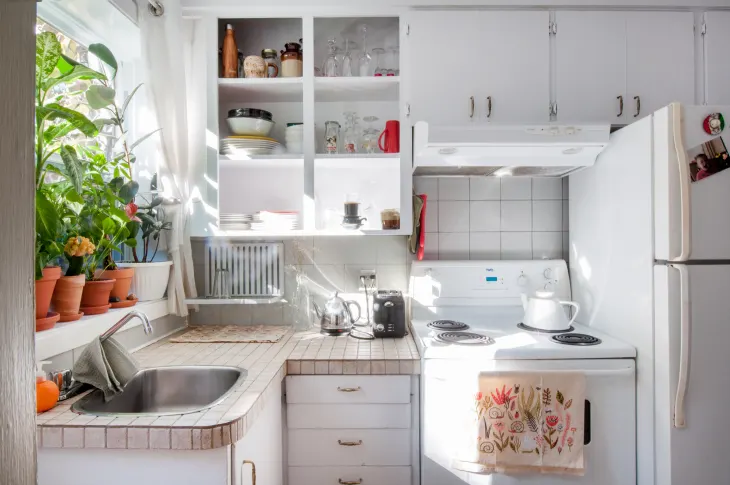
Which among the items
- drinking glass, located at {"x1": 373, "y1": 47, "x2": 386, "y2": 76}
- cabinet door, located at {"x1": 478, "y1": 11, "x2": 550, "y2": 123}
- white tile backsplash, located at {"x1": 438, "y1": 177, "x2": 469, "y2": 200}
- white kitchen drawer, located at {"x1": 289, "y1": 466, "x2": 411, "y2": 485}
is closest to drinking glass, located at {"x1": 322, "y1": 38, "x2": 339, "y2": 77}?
drinking glass, located at {"x1": 373, "y1": 47, "x2": 386, "y2": 76}

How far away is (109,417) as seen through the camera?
1.12 metres

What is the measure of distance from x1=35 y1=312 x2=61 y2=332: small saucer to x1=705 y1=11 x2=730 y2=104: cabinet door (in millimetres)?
2724

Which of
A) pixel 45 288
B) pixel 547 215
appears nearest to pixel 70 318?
pixel 45 288

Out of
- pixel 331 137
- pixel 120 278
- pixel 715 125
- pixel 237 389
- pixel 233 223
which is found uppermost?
pixel 331 137

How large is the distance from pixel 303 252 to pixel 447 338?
919 millimetres

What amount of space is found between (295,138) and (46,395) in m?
1.43

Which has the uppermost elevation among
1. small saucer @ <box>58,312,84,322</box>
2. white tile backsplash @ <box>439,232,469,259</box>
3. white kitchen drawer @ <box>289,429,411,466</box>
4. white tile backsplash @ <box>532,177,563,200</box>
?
white tile backsplash @ <box>532,177,563,200</box>

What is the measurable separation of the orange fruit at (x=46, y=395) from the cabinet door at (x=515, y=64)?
192 centimetres

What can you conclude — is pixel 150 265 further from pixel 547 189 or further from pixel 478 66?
pixel 547 189

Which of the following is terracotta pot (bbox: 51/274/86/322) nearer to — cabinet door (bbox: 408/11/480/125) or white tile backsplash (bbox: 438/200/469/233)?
cabinet door (bbox: 408/11/480/125)

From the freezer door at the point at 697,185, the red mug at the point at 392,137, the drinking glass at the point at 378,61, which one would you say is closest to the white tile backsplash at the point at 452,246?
the red mug at the point at 392,137

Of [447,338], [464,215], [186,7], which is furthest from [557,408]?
[186,7]

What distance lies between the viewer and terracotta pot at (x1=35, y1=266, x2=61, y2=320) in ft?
4.13

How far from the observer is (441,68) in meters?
1.99
